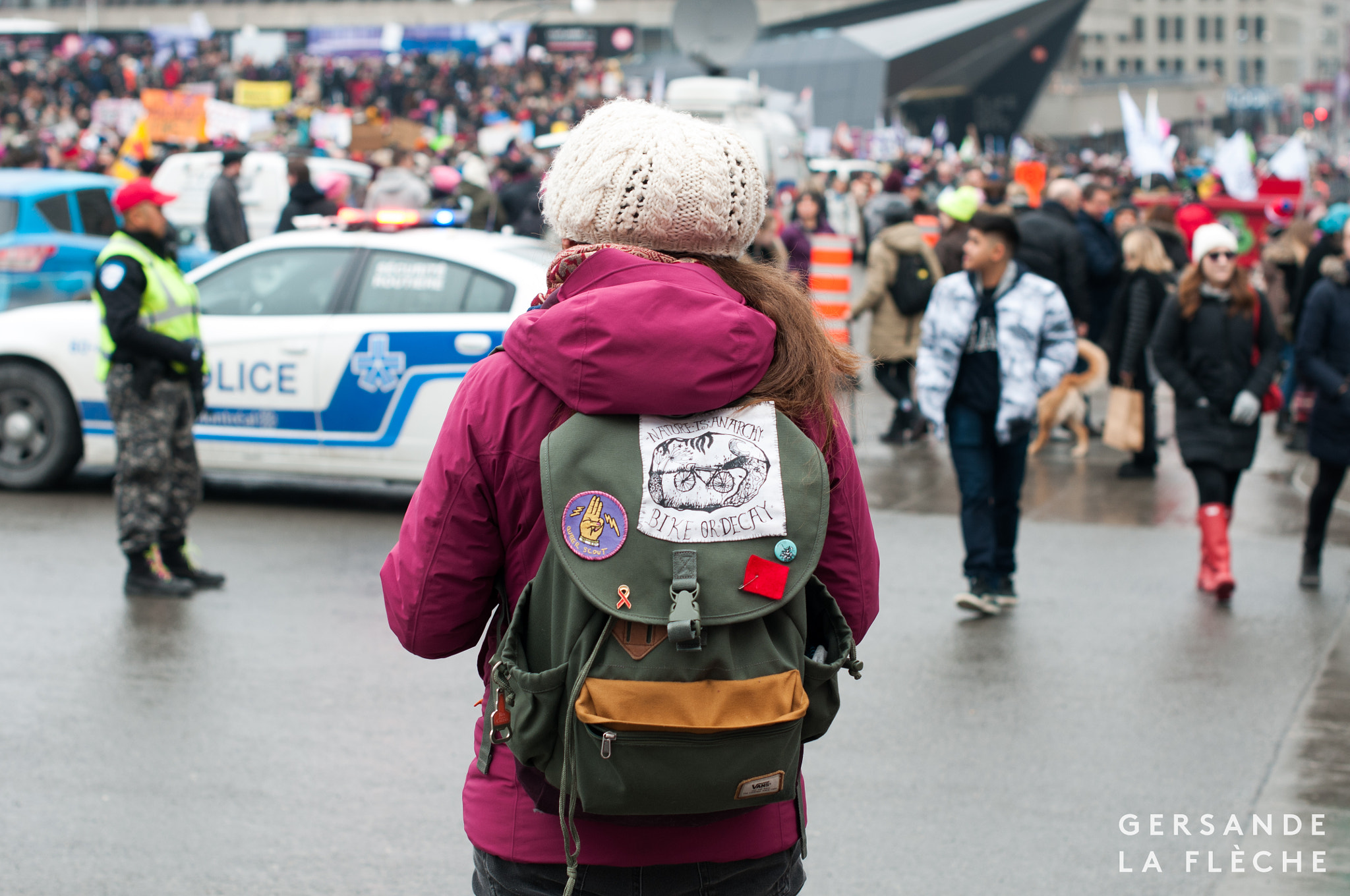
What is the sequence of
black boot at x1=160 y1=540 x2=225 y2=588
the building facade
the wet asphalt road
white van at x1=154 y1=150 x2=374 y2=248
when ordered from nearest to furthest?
the wet asphalt road
black boot at x1=160 y1=540 x2=225 y2=588
white van at x1=154 y1=150 x2=374 y2=248
the building facade

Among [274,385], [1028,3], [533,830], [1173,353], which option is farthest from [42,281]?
[1028,3]

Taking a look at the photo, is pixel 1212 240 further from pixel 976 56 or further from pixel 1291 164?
pixel 976 56

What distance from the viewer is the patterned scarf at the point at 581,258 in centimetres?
219

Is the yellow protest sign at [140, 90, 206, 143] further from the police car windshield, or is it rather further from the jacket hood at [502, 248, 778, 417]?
the jacket hood at [502, 248, 778, 417]

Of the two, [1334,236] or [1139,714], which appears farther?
[1334,236]

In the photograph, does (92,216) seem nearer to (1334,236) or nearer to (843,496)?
(1334,236)

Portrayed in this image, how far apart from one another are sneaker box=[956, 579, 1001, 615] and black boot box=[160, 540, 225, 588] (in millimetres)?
3505

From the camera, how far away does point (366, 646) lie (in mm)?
6305

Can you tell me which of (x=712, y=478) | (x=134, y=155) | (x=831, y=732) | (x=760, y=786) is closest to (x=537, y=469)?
(x=712, y=478)

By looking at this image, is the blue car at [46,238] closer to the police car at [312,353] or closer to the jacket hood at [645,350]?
the police car at [312,353]

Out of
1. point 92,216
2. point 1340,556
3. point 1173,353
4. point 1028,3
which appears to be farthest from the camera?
point 1028,3

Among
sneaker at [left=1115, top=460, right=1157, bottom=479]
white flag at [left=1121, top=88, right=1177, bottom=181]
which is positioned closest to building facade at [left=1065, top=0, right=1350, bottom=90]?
white flag at [left=1121, top=88, right=1177, bottom=181]

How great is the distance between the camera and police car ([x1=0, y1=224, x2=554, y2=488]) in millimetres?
8445

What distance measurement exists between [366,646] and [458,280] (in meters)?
2.84
